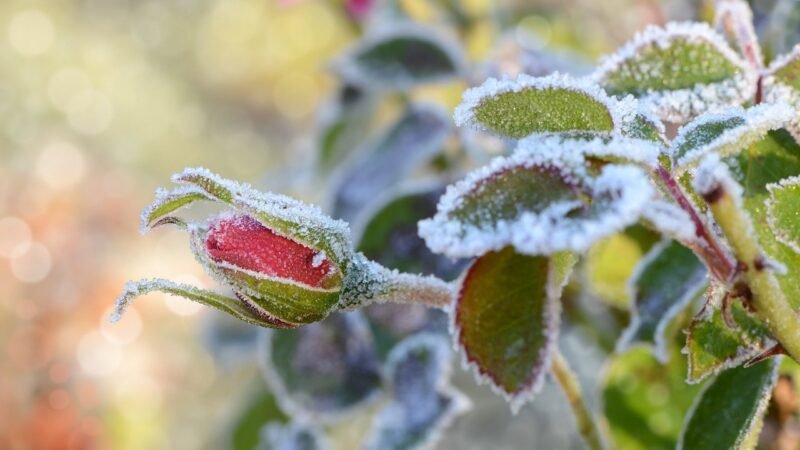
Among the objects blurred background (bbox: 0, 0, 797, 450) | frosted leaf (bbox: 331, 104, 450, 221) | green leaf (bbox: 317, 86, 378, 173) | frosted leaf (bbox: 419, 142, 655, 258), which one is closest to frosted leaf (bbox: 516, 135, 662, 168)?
frosted leaf (bbox: 419, 142, 655, 258)

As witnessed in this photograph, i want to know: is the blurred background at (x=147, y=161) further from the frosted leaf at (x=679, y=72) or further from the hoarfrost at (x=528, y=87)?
the hoarfrost at (x=528, y=87)

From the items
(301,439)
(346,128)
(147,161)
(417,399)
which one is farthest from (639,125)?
(147,161)

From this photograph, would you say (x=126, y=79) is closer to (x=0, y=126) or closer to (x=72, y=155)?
(x=0, y=126)

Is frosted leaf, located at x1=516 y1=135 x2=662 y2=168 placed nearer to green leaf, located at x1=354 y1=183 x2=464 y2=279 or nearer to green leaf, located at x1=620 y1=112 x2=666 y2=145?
green leaf, located at x1=620 y1=112 x2=666 y2=145

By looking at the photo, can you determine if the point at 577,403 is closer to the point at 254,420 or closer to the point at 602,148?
the point at 602,148

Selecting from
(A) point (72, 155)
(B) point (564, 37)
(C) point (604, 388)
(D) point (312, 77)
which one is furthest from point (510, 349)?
(D) point (312, 77)
